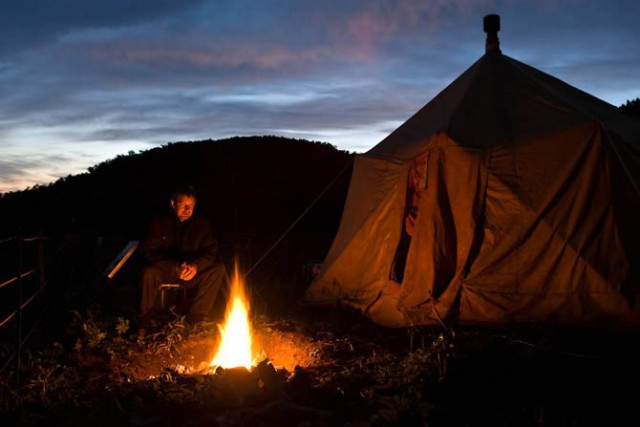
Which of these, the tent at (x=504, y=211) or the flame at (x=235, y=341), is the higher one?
the tent at (x=504, y=211)

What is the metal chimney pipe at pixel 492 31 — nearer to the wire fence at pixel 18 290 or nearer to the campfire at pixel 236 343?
the campfire at pixel 236 343

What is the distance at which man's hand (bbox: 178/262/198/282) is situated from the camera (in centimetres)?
607

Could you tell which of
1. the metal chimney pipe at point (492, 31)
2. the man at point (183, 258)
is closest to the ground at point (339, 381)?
the man at point (183, 258)

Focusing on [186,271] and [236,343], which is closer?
[236,343]

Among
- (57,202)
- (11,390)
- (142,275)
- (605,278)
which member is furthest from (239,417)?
(57,202)

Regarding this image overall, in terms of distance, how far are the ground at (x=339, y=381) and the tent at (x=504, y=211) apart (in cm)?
36

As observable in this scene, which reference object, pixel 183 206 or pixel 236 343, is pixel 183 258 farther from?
pixel 236 343

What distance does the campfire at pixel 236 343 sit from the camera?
5090 mm

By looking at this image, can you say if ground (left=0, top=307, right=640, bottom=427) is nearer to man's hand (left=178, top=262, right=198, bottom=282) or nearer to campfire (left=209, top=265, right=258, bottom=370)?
campfire (left=209, top=265, right=258, bottom=370)

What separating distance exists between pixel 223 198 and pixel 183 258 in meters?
11.9

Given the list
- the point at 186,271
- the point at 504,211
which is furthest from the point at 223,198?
the point at 504,211

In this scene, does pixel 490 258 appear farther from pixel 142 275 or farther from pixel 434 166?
pixel 142 275

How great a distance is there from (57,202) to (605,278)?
16.4m

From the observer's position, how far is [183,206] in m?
6.28
